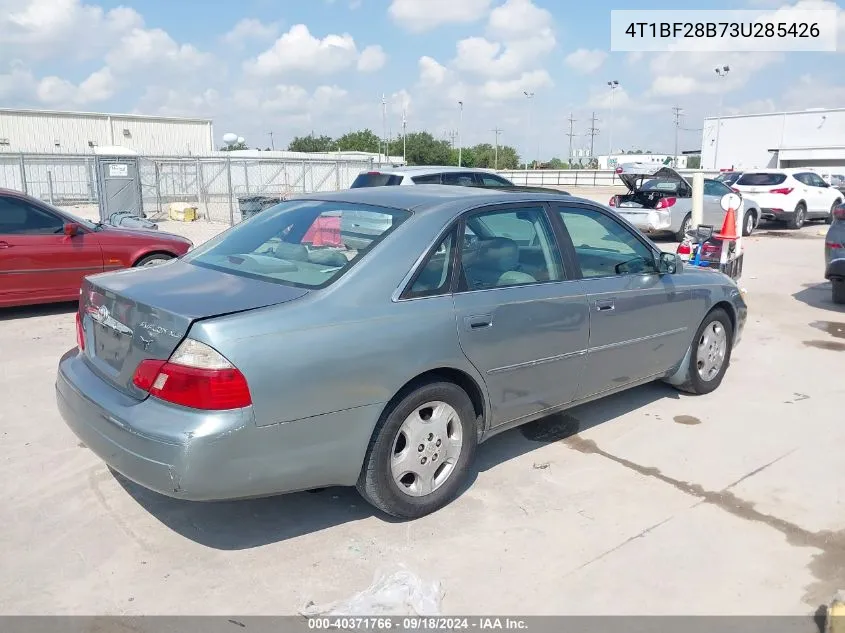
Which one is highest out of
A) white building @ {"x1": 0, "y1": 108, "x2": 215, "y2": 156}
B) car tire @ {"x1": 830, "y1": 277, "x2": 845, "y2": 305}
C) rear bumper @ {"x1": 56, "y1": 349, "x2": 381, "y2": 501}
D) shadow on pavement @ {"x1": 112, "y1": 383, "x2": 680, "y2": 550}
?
white building @ {"x1": 0, "y1": 108, "x2": 215, "y2": 156}

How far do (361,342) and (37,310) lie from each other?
6914 mm

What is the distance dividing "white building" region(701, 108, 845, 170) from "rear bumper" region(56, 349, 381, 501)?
48494mm

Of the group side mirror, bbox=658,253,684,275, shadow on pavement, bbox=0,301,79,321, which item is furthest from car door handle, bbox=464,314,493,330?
shadow on pavement, bbox=0,301,79,321

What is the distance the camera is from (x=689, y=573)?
3.22 metres

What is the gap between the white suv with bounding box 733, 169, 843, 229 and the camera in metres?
19.1

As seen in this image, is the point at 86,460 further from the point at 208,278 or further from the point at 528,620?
the point at 528,620

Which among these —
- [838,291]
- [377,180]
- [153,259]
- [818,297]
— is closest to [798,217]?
[818,297]

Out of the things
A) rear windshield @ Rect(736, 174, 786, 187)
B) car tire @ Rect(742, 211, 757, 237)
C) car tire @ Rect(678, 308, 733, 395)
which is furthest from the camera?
rear windshield @ Rect(736, 174, 786, 187)

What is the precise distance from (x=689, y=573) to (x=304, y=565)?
1775 mm

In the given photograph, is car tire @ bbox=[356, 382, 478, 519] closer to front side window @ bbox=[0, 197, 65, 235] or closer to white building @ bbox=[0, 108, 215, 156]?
front side window @ bbox=[0, 197, 65, 235]

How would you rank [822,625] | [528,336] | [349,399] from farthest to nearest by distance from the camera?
[528,336] → [349,399] → [822,625]

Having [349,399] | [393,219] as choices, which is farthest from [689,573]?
[393,219]

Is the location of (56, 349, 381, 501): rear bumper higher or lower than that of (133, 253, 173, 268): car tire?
lower

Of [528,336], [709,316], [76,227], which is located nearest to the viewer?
[528,336]
